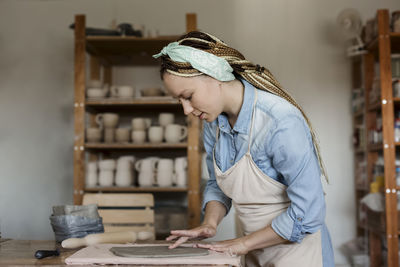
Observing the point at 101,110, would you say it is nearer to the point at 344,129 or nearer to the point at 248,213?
the point at 344,129

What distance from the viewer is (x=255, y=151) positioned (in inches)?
52.3

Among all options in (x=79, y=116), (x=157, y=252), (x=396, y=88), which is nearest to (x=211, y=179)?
(x=157, y=252)

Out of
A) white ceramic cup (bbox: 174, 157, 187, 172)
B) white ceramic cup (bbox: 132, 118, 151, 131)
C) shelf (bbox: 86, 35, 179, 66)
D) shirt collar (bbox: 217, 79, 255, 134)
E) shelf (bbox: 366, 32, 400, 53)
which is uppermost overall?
shelf (bbox: 86, 35, 179, 66)

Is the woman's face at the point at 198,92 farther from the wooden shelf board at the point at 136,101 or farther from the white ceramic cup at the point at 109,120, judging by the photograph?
the white ceramic cup at the point at 109,120

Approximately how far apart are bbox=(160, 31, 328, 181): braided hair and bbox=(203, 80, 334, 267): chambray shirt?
2 centimetres

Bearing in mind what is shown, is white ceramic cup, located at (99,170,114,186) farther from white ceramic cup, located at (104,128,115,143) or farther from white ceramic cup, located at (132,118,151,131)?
white ceramic cup, located at (132,118,151,131)

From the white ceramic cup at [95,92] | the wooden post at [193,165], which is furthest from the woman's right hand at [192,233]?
the white ceramic cup at [95,92]

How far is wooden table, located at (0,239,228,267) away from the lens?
1.24 metres

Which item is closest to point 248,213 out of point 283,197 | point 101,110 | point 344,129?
point 283,197

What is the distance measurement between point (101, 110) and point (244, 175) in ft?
8.41

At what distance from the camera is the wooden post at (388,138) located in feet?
10.2

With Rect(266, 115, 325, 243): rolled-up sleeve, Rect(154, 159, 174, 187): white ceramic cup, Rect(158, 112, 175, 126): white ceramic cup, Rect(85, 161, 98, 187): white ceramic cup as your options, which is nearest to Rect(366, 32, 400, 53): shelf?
Rect(158, 112, 175, 126): white ceramic cup

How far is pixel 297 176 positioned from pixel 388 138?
2.17m

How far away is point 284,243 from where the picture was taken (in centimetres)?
138
